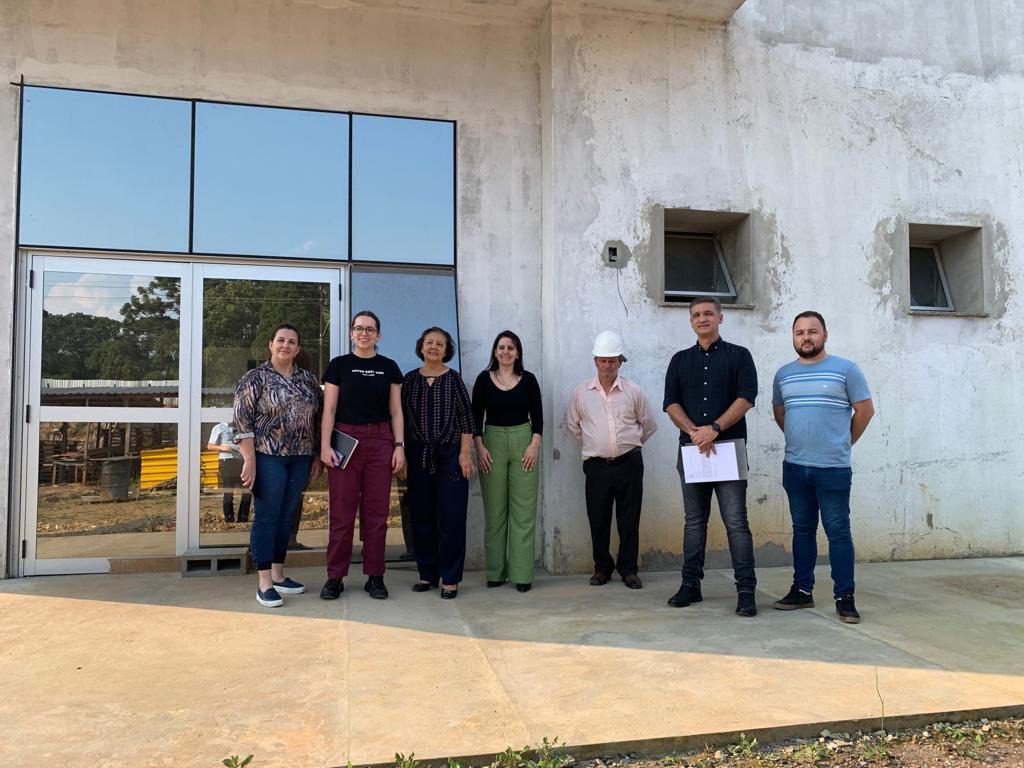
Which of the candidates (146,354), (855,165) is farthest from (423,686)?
(855,165)

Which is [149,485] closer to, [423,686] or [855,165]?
[423,686]

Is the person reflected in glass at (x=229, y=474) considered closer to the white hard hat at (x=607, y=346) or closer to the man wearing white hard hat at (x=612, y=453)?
the man wearing white hard hat at (x=612, y=453)

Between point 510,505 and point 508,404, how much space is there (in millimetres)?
669

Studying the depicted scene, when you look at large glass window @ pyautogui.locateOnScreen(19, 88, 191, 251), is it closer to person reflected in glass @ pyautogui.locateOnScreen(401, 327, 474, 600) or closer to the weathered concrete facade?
the weathered concrete facade

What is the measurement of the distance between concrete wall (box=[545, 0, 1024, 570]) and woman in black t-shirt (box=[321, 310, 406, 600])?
4.39ft

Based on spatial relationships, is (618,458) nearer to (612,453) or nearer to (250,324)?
(612,453)

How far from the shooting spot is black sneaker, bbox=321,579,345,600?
422 cm

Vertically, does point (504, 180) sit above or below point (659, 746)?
above

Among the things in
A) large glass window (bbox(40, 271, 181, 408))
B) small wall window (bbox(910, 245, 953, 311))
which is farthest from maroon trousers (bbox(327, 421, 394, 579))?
small wall window (bbox(910, 245, 953, 311))

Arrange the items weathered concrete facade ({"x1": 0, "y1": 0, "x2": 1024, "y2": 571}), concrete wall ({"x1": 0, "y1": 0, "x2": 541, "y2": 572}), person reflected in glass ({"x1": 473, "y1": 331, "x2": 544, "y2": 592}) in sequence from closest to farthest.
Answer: person reflected in glass ({"x1": 473, "y1": 331, "x2": 544, "y2": 592})
concrete wall ({"x1": 0, "y1": 0, "x2": 541, "y2": 572})
weathered concrete facade ({"x1": 0, "y1": 0, "x2": 1024, "y2": 571})

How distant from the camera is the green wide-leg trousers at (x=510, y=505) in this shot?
4.57 m

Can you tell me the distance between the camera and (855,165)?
5727mm

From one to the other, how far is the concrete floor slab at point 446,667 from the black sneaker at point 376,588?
6cm

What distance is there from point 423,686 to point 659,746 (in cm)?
99
